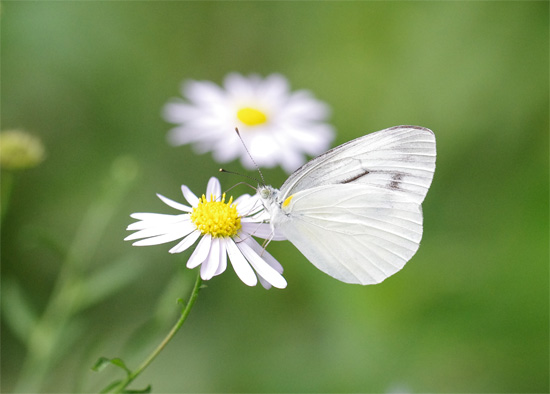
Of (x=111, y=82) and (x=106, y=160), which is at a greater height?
(x=111, y=82)

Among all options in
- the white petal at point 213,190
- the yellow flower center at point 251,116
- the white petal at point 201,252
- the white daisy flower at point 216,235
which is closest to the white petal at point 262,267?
the white daisy flower at point 216,235

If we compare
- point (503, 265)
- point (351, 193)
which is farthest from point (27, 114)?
point (503, 265)

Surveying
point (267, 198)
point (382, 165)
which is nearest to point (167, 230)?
point (267, 198)

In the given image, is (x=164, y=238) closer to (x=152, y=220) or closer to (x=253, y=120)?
(x=152, y=220)

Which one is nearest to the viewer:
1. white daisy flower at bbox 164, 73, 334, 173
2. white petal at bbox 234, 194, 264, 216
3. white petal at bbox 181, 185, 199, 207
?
white petal at bbox 181, 185, 199, 207

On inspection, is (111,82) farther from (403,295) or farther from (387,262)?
(387,262)

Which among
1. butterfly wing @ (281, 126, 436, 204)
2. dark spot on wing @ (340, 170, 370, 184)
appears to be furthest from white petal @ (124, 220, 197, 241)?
dark spot on wing @ (340, 170, 370, 184)

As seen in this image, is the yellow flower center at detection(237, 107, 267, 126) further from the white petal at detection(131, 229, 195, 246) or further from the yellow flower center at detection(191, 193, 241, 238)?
the white petal at detection(131, 229, 195, 246)
